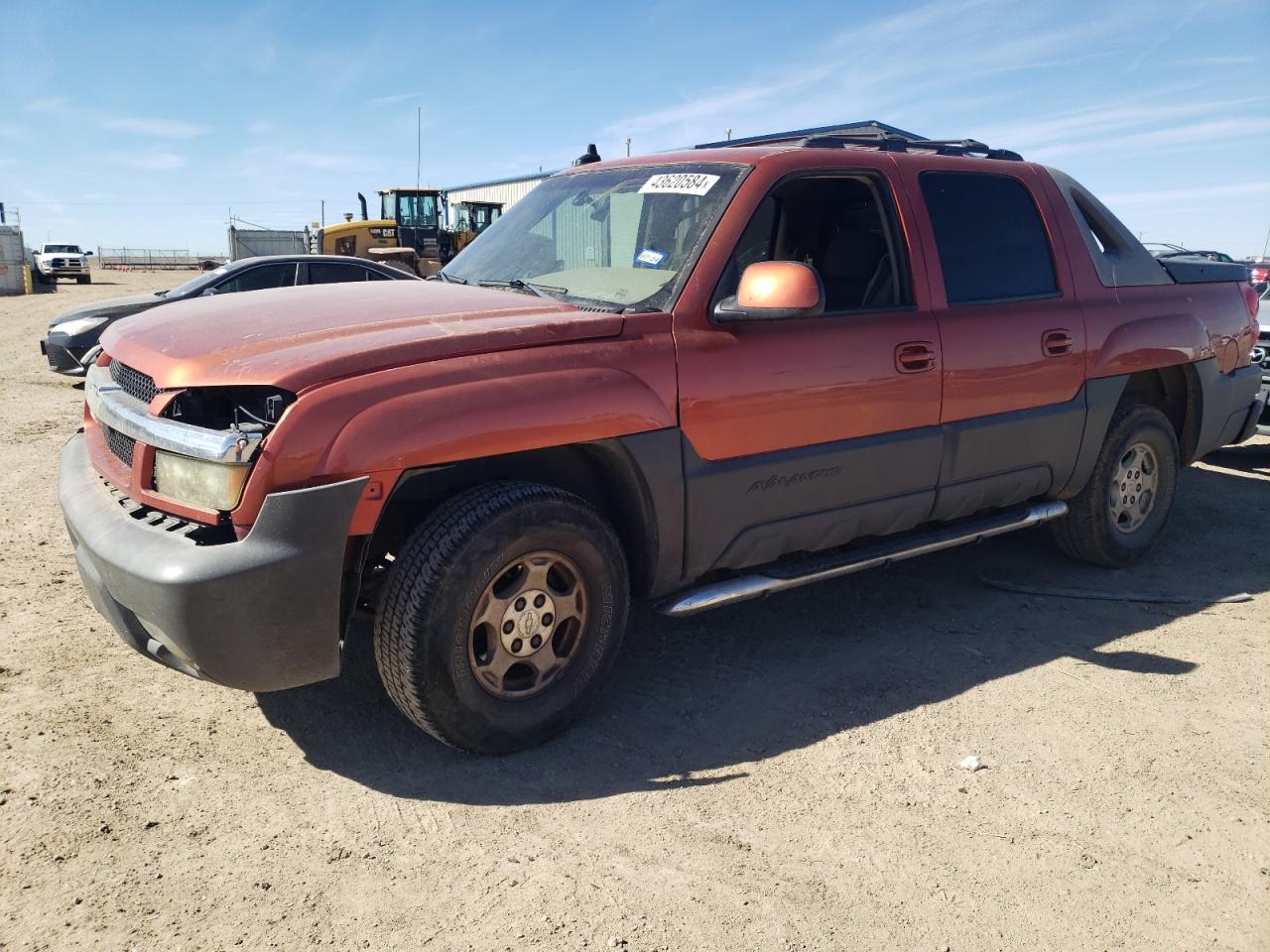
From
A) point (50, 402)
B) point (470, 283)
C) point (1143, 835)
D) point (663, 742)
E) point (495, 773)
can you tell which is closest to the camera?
point (1143, 835)

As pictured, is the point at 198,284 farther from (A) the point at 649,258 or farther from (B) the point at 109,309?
(A) the point at 649,258

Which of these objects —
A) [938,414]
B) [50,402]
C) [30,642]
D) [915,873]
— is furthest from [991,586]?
[50,402]

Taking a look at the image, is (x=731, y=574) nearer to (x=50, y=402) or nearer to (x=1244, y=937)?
(x=1244, y=937)

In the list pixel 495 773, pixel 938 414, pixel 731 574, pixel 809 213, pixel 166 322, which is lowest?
pixel 495 773

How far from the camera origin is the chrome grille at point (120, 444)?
3.06 m

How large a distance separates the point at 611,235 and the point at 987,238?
1.76 meters

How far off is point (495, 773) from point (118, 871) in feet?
3.46

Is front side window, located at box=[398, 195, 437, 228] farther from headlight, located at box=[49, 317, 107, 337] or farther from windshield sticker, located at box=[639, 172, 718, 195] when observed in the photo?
windshield sticker, located at box=[639, 172, 718, 195]

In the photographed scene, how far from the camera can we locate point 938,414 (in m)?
3.93

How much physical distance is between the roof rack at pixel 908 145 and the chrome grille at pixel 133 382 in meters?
2.57

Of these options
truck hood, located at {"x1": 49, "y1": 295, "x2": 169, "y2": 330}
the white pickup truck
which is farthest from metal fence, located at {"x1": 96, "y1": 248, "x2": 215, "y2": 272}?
truck hood, located at {"x1": 49, "y1": 295, "x2": 169, "y2": 330}

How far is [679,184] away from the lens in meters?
3.69

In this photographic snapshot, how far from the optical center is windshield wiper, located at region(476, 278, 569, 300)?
3580mm

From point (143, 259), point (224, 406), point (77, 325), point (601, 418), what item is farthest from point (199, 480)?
point (143, 259)
